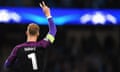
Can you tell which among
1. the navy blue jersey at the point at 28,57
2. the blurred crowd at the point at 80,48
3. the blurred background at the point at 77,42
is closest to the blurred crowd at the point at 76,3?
the blurred background at the point at 77,42

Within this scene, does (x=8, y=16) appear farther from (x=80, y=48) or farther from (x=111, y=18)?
(x=80, y=48)

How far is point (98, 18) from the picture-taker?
33.8 feet

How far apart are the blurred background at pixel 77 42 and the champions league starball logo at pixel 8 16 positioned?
94 cm

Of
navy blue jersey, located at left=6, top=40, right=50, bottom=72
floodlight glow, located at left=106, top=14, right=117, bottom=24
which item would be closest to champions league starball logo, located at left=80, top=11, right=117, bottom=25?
floodlight glow, located at left=106, top=14, right=117, bottom=24

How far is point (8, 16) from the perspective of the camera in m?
9.88

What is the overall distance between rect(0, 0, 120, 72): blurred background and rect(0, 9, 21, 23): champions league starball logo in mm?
943

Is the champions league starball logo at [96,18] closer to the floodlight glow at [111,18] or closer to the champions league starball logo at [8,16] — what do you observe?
the floodlight glow at [111,18]

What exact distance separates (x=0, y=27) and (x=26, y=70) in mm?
6400

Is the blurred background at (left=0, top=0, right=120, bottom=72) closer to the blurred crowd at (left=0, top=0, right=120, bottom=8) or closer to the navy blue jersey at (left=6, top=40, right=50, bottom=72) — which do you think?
the blurred crowd at (left=0, top=0, right=120, bottom=8)

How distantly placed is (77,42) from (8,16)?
8.86 feet

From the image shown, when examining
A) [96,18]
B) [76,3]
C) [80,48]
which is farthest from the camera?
[80,48]

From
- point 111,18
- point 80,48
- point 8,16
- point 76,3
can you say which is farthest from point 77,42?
point 8,16

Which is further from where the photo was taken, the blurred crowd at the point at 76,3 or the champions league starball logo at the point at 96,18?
the blurred crowd at the point at 76,3

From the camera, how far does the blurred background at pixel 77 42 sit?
11234 mm
